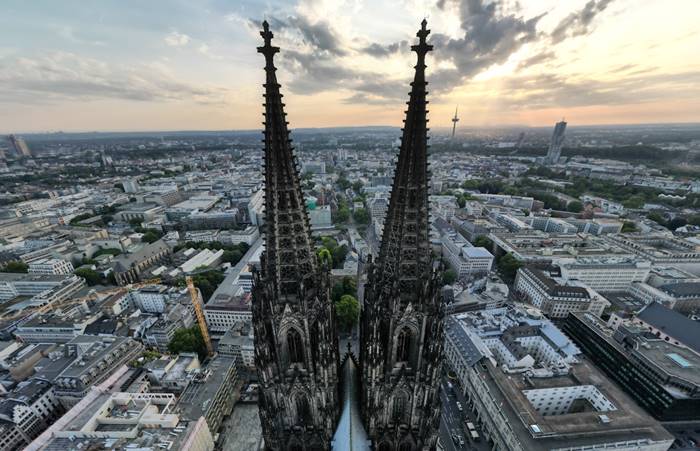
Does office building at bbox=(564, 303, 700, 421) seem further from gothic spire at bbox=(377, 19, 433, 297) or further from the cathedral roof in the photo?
gothic spire at bbox=(377, 19, 433, 297)

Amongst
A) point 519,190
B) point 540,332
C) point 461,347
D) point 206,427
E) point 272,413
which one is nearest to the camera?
point 272,413

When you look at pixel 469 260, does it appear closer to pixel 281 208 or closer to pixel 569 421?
pixel 569 421

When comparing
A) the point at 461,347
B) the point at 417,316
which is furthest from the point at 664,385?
the point at 417,316

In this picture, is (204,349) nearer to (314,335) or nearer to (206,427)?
(206,427)

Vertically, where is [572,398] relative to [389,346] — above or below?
below

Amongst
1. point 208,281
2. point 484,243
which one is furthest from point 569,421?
point 208,281

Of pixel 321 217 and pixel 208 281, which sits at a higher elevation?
pixel 321 217

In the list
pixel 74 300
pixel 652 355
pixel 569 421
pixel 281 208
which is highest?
pixel 281 208

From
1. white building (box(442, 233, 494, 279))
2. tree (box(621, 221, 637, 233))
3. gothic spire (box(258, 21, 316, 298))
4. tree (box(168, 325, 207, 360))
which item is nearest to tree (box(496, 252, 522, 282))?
white building (box(442, 233, 494, 279))

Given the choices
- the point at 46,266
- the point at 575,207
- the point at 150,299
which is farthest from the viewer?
the point at 575,207
